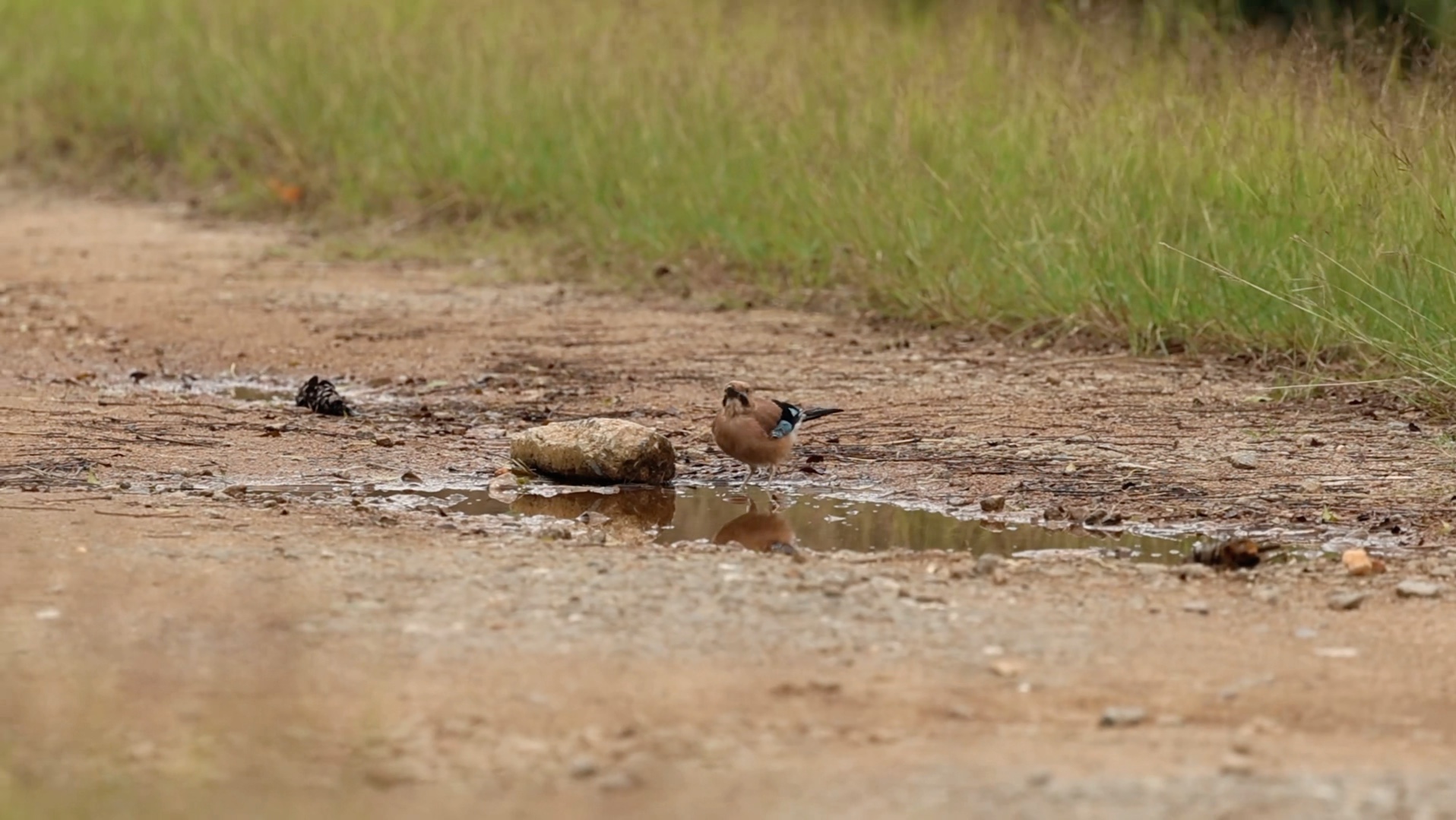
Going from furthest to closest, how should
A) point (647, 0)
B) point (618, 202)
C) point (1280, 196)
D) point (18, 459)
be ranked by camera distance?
point (647, 0)
point (618, 202)
point (1280, 196)
point (18, 459)

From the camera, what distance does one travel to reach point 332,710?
3.61m

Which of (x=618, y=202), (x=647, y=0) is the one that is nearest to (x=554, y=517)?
(x=618, y=202)

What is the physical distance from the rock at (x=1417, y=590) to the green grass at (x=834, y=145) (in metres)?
1.64

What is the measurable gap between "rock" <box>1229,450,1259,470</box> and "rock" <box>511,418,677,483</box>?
1.63m

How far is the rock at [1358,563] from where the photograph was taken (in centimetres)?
475

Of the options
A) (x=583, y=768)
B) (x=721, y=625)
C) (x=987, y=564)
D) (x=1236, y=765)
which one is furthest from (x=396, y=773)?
(x=987, y=564)

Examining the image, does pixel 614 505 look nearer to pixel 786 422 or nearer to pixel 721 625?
pixel 786 422

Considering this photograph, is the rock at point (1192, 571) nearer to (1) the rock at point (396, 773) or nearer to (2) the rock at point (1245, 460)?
(2) the rock at point (1245, 460)

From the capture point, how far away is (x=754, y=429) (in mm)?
5781

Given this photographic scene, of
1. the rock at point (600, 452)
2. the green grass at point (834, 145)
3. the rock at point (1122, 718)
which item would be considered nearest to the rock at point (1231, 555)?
the rock at point (1122, 718)

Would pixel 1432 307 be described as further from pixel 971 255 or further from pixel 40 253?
pixel 40 253

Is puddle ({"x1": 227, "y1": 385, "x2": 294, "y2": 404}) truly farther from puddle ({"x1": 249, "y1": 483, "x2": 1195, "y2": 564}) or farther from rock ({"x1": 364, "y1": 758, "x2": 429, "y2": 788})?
rock ({"x1": 364, "y1": 758, "x2": 429, "y2": 788})

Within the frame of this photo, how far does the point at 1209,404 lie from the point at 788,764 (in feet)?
12.6

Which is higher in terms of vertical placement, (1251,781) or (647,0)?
(647,0)
